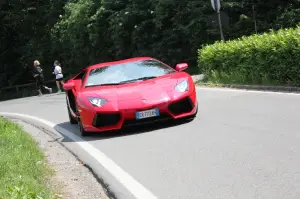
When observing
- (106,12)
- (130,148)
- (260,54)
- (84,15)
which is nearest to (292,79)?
(260,54)

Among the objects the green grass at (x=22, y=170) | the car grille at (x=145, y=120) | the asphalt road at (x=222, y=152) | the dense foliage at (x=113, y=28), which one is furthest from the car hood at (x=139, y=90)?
the dense foliage at (x=113, y=28)

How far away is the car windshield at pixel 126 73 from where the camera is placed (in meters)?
9.62

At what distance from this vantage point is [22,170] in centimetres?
639

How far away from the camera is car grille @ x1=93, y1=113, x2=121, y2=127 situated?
28.6 feet

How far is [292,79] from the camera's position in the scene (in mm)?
11945

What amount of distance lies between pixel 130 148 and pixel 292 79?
222 inches

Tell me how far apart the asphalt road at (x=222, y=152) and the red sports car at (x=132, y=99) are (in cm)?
26

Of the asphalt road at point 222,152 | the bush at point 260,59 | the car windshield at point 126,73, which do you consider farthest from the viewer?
the bush at point 260,59

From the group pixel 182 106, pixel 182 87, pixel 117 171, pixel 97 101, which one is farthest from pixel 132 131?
pixel 117 171

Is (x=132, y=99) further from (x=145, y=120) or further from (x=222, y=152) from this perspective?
(x=222, y=152)

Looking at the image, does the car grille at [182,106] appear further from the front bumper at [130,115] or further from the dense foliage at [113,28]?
the dense foliage at [113,28]

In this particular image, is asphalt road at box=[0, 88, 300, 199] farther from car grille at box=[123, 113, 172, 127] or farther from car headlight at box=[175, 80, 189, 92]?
car headlight at box=[175, 80, 189, 92]

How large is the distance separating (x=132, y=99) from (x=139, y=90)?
27 cm

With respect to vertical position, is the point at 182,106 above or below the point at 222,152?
below
